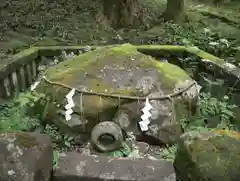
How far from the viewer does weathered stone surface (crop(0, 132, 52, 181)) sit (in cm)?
251

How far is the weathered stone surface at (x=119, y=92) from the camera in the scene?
4586 millimetres

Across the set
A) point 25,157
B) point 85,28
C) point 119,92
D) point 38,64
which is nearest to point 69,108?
point 119,92

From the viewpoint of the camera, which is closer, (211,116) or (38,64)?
(211,116)

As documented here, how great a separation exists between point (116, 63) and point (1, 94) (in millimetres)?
1781

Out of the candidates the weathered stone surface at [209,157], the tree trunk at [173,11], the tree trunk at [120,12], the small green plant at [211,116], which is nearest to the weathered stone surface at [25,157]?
the weathered stone surface at [209,157]

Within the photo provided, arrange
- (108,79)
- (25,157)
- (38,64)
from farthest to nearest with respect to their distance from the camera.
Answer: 1. (38,64)
2. (108,79)
3. (25,157)

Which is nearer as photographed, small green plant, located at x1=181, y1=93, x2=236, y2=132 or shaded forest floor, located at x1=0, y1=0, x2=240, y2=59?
small green plant, located at x1=181, y1=93, x2=236, y2=132

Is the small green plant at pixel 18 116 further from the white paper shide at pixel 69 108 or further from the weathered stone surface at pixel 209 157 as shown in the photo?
the weathered stone surface at pixel 209 157

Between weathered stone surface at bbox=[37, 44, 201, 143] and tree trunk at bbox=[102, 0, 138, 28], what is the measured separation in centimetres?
340

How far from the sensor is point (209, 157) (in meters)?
2.75

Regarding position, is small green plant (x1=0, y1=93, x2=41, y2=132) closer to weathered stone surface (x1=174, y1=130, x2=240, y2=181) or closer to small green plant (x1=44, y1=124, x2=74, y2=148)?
small green plant (x1=44, y1=124, x2=74, y2=148)

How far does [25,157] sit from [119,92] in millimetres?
2180

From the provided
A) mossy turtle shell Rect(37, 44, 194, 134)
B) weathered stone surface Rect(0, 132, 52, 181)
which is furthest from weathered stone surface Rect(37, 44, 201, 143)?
weathered stone surface Rect(0, 132, 52, 181)

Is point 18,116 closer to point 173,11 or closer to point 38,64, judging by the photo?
point 38,64
